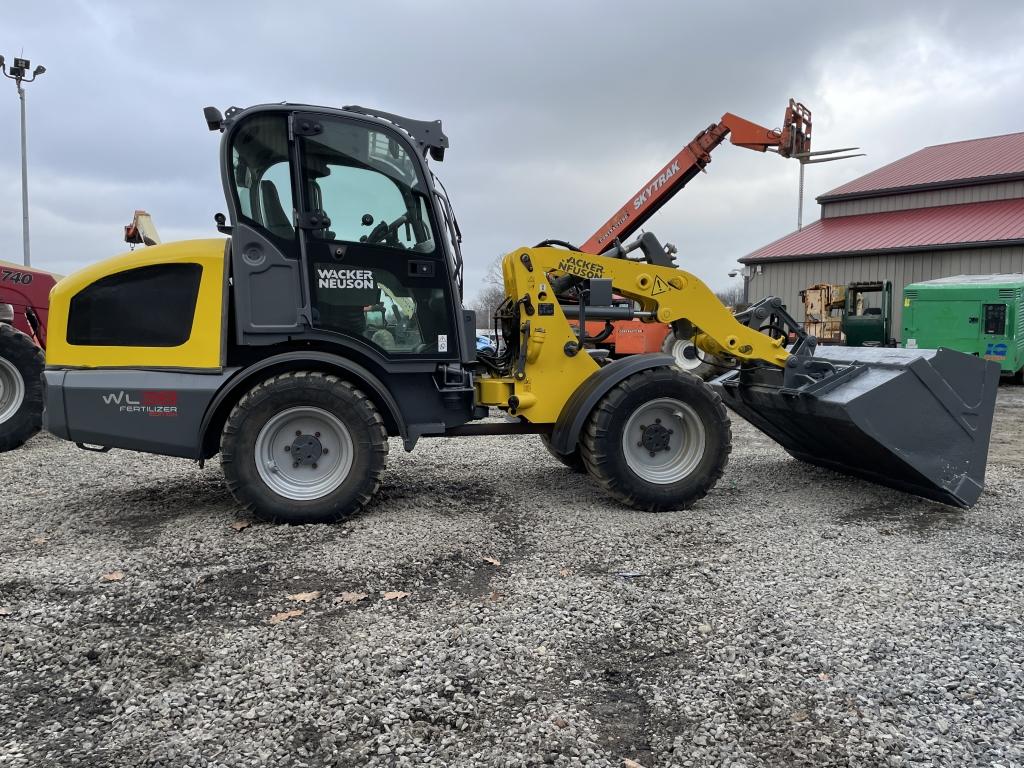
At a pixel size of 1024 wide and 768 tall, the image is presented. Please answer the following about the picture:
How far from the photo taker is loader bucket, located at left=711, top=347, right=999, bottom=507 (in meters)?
4.90

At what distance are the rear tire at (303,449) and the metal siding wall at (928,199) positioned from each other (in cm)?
2558

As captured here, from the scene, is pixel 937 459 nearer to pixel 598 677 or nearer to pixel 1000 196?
pixel 598 677

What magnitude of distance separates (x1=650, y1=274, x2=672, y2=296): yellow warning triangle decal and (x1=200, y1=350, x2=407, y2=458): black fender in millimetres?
2185

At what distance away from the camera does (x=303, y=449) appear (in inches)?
190

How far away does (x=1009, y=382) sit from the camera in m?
15.2

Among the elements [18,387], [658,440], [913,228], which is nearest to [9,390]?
[18,387]

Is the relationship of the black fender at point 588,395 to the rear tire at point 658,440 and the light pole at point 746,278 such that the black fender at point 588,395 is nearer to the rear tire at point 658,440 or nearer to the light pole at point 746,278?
the rear tire at point 658,440

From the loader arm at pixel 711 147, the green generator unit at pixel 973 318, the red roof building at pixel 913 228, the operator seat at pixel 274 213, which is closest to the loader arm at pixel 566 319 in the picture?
the operator seat at pixel 274 213

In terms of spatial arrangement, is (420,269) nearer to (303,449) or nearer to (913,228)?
(303,449)

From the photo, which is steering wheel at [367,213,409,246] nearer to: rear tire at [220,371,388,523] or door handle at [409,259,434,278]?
door handle at [409,259,434,278]

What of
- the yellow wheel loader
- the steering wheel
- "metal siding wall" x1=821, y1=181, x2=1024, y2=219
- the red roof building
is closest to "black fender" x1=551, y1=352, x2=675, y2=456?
the yellow wheel loader

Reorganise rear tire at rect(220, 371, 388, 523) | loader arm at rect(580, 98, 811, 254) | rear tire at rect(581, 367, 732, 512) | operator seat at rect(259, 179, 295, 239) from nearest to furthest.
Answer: rear tire at rect(220, 371, 388, 523)
operator seat at rect(259, 179, 295, 239)
rear tire at rect(581, 367, 732, 512)
loader arm at rect(580, 98, 811, 254)

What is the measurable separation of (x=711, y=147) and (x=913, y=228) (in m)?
14.6

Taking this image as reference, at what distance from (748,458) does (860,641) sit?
13.8 feet
